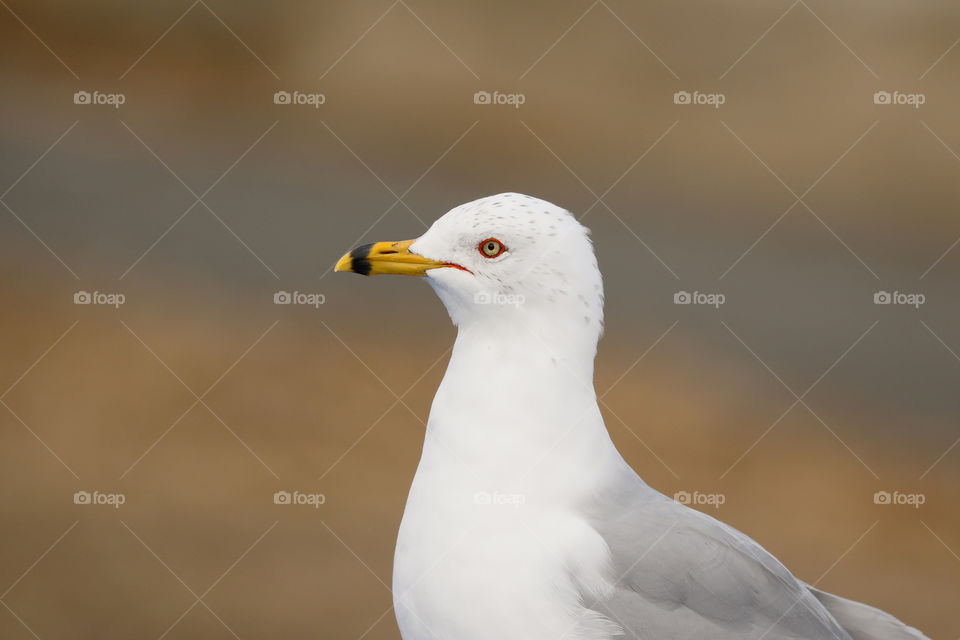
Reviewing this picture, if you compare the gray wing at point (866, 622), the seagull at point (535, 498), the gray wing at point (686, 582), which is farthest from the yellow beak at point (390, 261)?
the gray wing at point (866, 622)

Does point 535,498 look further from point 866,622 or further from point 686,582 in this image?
point 866,622

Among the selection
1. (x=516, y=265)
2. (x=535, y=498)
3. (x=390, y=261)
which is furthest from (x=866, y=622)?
(x=390, y=261)

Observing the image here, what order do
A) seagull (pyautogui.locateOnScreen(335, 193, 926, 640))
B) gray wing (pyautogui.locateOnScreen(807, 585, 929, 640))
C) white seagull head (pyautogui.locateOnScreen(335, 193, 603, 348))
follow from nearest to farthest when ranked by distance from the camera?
seagull (pyautogui.locateOnScreen(335, 193, 926, 640))
white seagull head (pyautogui.locateOnScreen(335, 193, 603, 348))
gray wing (pyautogui.locateOnScreen(807, 585, 929, 640))

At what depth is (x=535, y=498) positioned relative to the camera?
6.89 ft

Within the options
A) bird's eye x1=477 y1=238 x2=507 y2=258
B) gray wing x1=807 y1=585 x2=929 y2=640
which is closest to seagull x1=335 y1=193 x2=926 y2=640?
bird's eye x1=477 y1=238 x2=507 y2=258

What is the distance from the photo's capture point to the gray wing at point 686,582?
2.12 m

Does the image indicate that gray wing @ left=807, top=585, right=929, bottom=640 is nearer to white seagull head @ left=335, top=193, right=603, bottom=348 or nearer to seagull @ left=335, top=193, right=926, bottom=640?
seagull @ left=335, top=193, right=926, bottom=640

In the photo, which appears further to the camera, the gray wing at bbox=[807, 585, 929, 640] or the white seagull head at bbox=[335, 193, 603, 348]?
the gray wing at bbox=[807, 585, 929, 640]

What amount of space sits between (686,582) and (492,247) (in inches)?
32.9

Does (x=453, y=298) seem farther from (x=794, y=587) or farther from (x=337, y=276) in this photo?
(x=337, y=276)

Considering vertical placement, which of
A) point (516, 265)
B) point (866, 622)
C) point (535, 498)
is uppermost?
point (516, 265)

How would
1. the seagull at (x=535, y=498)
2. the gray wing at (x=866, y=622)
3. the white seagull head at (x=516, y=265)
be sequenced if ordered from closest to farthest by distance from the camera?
the seagull at (x=535, y=498), the white seagull head at (x=516, y=265), the gray wing at (x=866, y=622)

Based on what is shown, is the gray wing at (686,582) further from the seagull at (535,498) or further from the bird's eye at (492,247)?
the bird's eye at (492,247)

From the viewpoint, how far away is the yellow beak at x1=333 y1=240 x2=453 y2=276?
2.23 metres
